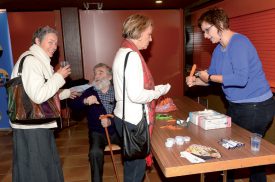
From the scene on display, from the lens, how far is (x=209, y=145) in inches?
65.1

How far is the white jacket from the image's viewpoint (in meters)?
1.77

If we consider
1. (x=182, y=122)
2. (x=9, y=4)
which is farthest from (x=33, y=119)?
(x=9, y=4)

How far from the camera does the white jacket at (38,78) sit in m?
1.77

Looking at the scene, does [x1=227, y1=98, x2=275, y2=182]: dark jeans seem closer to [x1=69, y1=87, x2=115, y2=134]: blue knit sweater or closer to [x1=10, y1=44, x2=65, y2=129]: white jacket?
[x1=69, y1=87, x2=115, y2=134]: blue knit sweater

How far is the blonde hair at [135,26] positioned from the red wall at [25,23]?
10.6ft

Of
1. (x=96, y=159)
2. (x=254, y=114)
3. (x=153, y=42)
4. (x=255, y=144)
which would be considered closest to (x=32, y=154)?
(x=96, y=159)

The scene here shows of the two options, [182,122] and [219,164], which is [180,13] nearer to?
[182,122]

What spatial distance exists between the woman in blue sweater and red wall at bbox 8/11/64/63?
337 cm

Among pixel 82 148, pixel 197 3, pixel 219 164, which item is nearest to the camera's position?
pixel 219 164

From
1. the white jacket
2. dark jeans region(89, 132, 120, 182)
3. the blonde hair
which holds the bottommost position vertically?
dark jeans region(89, 132, 120, 182)

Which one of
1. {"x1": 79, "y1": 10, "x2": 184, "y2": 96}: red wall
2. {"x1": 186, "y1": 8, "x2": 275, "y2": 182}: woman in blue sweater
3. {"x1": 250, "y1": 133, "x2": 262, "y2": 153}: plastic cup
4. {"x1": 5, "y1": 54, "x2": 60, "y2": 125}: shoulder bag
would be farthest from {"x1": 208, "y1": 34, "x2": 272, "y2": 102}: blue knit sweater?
{"x1": 79, "y1": 10, "x2": 184, "y2": 96}: red wall

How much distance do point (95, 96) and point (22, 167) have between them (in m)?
0.94

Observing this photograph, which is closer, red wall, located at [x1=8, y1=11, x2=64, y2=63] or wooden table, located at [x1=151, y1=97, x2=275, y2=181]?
wooden table, located at [x1=151, y1=97, x2=275, y2=181]

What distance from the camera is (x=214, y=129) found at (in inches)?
75.9
